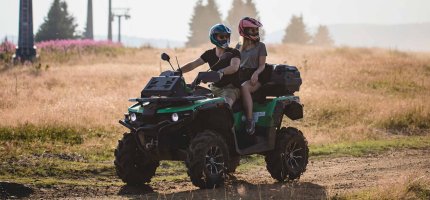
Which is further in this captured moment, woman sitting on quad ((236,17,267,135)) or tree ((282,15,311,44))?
tree ((282,15,311,44))

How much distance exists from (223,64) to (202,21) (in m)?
114

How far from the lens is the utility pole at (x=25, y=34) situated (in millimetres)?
36562

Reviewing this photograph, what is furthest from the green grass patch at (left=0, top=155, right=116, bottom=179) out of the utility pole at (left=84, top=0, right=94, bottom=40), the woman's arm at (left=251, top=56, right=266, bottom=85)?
the utility pole at (left=84, top=0, right=94, bottom=40)

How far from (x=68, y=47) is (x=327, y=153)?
31633 mm

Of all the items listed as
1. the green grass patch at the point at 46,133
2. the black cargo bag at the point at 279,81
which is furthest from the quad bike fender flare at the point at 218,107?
the green grass patch at the point at 46,133

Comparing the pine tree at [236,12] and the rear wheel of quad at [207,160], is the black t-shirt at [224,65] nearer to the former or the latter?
the rear wheel of quad at [207,160]

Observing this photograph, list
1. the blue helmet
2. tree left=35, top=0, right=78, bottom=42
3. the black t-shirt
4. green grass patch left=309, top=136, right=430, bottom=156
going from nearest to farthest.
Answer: the blue helmet
the black t-shirt
green grass patch left=309, top=136, right=430, bottom=156
tree left=35, top=0, right=78, bottom=42

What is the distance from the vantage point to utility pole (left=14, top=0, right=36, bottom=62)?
1439 inches

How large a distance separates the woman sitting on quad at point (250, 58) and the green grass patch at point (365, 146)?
546 centimetres

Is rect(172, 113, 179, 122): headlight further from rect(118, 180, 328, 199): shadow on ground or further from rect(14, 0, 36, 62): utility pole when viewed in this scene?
rect(14, 0, 36, 62): utility pole

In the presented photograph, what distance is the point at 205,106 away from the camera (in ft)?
34.6

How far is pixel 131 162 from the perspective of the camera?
11078mm

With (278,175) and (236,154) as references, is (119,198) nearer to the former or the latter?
(236,154)

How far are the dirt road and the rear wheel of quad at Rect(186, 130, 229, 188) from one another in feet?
0.55
